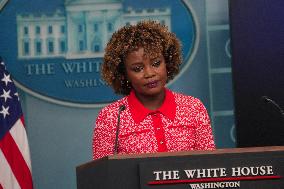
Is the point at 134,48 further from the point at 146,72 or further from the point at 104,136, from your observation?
the point at 104,136

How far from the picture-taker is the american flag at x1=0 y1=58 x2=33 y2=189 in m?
4.30

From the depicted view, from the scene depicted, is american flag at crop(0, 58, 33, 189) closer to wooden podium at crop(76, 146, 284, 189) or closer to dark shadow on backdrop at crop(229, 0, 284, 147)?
dark shadow on backdrop at crop(229, 0, 284, 147)

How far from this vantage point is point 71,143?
470 cm

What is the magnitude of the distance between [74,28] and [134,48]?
159 centimetres

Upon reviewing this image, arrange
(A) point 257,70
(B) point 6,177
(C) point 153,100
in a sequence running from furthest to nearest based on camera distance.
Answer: (A) point 257,70
(B) point 6,177
(C) point 153,100

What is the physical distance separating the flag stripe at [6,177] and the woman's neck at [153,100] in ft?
4.52

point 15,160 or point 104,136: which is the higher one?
point 104,136

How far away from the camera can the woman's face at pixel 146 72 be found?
309cm

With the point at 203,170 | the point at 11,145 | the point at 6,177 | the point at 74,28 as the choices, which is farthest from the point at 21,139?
the point at 203,170

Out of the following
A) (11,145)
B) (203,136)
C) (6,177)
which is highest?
(203,136)

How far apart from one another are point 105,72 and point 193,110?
46 centimetres

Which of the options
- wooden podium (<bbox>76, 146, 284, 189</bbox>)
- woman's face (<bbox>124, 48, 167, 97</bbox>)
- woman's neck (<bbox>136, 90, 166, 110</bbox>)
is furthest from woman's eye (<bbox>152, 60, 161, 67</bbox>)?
wooden podium (<bbox>76, 146, 284, 189</bbox>)

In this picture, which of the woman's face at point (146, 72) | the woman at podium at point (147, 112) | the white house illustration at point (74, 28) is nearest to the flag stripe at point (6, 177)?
the white house illustration at point (74, 28)

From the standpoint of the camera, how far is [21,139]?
433cm
